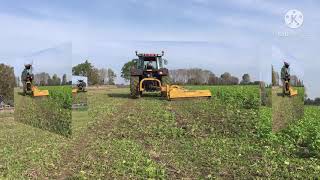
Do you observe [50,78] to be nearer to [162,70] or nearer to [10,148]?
[162,70]

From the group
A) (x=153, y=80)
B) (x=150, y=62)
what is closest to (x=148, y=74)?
(x=153, y=80)

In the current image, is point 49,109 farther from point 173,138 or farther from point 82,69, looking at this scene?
point 173,138

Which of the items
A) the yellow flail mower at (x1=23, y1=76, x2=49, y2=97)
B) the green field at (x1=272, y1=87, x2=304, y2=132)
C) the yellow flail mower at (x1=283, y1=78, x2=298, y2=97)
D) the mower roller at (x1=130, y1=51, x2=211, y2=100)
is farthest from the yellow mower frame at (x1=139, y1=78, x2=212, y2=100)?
the yellow flail mower at (x1=23, y1=76, x2=49, y2=97)

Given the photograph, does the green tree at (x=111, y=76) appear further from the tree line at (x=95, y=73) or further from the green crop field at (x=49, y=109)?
the green crop field at (x=49, y=109)

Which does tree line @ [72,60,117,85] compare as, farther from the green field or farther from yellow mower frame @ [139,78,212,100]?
the green field

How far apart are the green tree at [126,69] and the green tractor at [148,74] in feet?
0.21

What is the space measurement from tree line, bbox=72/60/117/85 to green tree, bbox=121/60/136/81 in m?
0.19

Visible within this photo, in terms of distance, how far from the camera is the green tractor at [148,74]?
9805mm

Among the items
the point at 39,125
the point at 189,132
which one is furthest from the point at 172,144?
the point at 39,125

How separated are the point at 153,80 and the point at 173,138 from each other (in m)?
1.33

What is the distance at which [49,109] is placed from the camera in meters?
11.6

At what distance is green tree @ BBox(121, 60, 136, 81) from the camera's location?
9891 mm

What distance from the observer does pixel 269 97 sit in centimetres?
973

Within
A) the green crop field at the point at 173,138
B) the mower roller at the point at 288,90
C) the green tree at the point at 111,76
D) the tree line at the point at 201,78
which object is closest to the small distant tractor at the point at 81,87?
the green crop field at the point at 173,138
